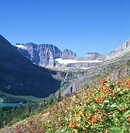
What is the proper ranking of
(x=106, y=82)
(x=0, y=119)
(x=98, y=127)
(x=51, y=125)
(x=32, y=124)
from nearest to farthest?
(x=98, y=127) → (x=106, y=82) → (x=51, y=125) → (x=32, y=124) → (x=0, y=119)

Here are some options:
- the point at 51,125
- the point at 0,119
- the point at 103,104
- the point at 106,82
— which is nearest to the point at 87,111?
the point at 103,104

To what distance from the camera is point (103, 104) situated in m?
8.67

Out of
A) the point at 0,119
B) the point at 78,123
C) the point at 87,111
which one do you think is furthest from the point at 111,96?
the point at 0,119

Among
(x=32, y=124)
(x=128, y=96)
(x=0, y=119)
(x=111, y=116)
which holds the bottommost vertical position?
(x=0, y=119)

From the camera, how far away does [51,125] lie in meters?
12.1

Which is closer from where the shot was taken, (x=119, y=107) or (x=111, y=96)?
(x=119, y=107)

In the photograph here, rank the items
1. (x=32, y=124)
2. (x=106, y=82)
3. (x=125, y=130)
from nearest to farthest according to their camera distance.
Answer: (x=125, y=130), (x=106, y=82), (x=32, y=124)

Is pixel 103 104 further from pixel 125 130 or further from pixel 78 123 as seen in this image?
pixel 125 130

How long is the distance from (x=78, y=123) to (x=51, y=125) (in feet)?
13.7

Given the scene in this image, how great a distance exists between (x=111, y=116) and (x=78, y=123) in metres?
1.08

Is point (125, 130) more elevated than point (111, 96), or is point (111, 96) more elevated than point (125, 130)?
point (111, 96)

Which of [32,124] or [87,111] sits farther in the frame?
[32,124]

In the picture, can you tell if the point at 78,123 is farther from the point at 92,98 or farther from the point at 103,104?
the point at 92,98

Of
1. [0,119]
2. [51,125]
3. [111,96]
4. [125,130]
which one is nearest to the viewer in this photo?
[125,130]
